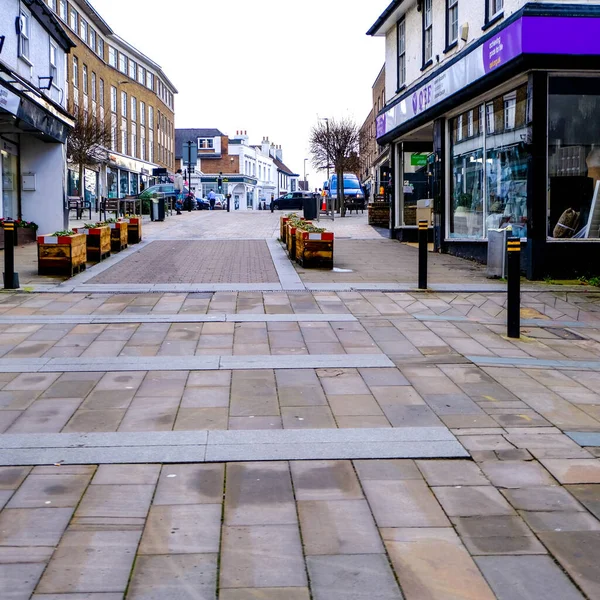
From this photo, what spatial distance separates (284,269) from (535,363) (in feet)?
25.7

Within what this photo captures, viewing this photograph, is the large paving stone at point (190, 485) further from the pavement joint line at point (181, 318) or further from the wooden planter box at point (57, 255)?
the wooden planter box at point (57, 255)

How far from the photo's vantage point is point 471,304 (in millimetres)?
11109

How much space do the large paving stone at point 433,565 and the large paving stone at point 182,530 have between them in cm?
82

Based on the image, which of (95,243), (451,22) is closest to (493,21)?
(451,22)

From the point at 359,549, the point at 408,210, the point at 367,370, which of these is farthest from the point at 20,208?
the point at 359,549

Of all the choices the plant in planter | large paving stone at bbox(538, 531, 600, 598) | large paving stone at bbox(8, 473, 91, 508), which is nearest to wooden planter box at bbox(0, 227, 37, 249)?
the plant in planter

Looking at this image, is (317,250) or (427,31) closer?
(317,250)

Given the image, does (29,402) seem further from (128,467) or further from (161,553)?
(161,553)

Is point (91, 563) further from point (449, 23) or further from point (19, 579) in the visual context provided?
point (449, 23)

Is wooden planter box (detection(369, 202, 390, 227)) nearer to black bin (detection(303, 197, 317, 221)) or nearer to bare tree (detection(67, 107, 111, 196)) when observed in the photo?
black bin (detection(303, 197, 317, 221))

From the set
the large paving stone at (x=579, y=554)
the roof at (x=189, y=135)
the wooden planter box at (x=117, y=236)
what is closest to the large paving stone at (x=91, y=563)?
the large paving stone at (x=579, y=554)

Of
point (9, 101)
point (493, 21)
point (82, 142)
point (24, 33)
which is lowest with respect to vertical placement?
point (9, 101)

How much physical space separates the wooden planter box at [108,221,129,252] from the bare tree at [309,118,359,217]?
70.2 feet

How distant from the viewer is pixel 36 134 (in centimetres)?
2206
